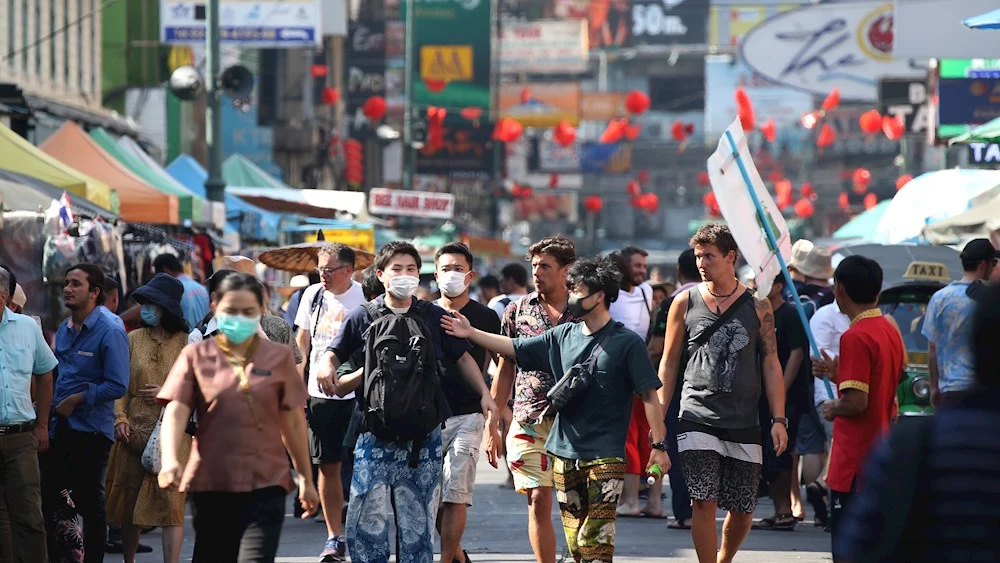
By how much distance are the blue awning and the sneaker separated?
1332cm

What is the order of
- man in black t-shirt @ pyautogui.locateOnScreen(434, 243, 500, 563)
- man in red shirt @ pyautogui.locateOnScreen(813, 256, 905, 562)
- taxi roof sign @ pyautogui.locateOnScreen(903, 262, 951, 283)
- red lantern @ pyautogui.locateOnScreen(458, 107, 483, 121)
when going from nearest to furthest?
1. man in red shirt @ pyautogui.locateOnScreen(813, 256, 905, 562)
2. man in black t-shirt @ pyautogui.locateOnScreen(434, 243, 500, 563)
3. taxi roof sign @ pyautogui.locateOnScreen(903, 262, 951, 283)
4. red lantern @ pyautogui.locateOnScreen(458, 107, 483, 121)

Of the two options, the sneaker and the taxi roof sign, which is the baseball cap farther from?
the taxi roof sign

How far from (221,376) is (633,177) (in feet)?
295

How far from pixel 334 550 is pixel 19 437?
236 centimetres

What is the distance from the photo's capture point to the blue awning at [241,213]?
23516 millimetres

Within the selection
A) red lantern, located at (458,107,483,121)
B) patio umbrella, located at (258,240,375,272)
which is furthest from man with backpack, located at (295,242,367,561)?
red lantern, located at (458,107,483,121)

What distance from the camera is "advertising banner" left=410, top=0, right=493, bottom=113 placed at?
39.4 meters

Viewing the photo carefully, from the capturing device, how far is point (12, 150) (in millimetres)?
15406

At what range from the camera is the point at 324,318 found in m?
11.2

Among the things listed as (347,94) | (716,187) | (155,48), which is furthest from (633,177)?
(716,187)

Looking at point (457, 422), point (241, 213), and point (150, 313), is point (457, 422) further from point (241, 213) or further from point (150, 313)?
point (241, 213)

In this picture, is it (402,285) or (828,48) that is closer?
(402,285)

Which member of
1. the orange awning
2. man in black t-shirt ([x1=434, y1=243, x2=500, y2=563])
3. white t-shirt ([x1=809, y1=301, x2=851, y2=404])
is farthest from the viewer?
the orange awning

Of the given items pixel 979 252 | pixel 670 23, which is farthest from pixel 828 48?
pixel 670 23
